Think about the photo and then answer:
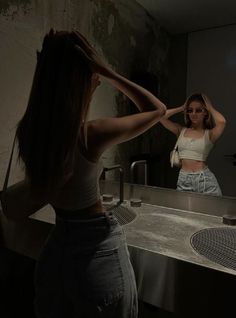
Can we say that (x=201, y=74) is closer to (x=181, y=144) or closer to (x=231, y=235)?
(x=181, y=144)

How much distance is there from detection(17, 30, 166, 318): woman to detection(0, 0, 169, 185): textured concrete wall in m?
0.69

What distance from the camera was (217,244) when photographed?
109 cm

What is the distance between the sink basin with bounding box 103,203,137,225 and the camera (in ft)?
4.40

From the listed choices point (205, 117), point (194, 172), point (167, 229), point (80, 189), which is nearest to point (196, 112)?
point (205, 117)

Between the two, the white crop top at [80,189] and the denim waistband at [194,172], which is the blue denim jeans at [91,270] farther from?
the denim waistband at [194,172]

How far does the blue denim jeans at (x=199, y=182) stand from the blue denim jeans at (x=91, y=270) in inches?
29.8

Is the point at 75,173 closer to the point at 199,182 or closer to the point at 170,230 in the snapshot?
the point at 170,230

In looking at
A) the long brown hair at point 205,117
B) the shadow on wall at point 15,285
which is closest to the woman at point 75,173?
the long brown hair at point 205,117

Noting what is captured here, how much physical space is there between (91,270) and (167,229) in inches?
21.6

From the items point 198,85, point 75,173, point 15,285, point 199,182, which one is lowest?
point 15,285

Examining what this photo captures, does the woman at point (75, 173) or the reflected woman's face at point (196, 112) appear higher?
the reflected woman's face at point (196, 112)

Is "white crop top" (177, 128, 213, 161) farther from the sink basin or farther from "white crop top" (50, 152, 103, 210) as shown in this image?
"white crop top" (50, 152, 103, 210)

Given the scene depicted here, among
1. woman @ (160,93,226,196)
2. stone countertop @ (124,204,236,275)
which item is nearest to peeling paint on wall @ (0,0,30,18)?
woman @ (160,93,226,196)

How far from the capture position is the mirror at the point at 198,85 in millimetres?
1380
